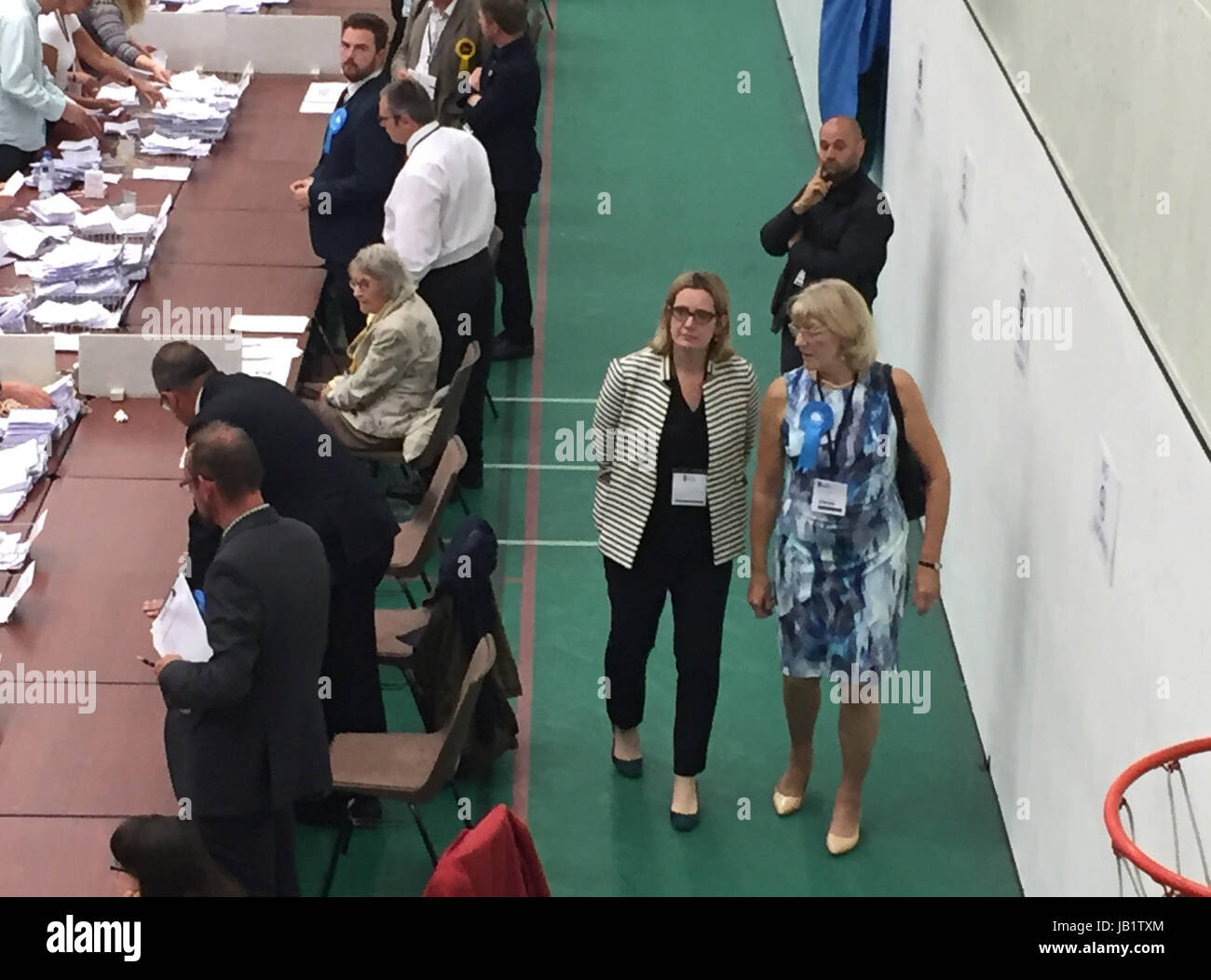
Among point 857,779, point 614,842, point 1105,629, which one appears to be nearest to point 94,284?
point 614,842

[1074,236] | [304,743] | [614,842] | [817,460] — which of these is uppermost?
[1074,236]

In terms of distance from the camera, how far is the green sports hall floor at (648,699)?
226 inches

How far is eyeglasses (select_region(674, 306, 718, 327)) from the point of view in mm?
5262

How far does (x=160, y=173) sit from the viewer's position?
8.55 metres

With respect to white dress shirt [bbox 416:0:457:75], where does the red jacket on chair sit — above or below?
below

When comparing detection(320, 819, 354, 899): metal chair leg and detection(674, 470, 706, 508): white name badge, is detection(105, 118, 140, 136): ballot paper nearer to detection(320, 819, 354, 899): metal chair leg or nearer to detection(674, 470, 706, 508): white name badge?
detection(320, 819, 354, 899): metal chair leg

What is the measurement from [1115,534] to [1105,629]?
261mm

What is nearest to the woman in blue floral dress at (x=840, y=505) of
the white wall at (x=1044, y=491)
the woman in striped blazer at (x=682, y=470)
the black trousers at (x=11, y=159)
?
the woman in striped blazer at (x=682, y=470)

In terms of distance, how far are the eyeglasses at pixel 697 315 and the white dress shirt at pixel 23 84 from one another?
4.26m

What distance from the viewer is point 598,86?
493 inches

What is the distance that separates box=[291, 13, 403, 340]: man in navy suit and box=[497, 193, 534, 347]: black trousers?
1026mm

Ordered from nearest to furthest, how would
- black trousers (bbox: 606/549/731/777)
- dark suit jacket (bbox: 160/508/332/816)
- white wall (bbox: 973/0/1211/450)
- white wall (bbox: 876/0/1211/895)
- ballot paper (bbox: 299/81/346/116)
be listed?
white wall (bbox: 973/0/1211/450) → white wall (bbox: 876/0/1211/895) → dark suit jacket (bbox: 160/508/332/816) → black trousers (bbox: 606/549/731/777) → ballot paper (bbox: 299/81/346/116)

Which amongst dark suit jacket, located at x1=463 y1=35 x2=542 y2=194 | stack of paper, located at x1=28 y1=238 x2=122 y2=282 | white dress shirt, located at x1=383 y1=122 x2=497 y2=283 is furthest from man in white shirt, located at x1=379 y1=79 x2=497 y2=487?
stack of paper, located at x1=28 y1=238 x2=122 y2=282
